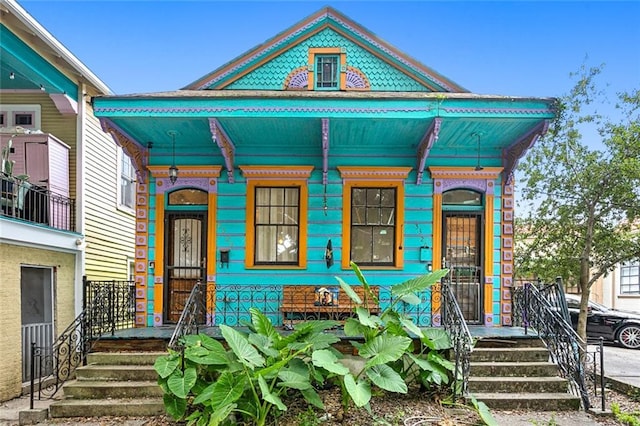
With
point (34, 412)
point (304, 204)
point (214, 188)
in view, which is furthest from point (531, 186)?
point (34, 412)

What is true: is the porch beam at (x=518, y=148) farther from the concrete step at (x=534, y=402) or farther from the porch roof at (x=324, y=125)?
the concrete step at (x=534, y=402)

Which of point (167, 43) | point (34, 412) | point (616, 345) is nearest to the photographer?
point (34, 412)

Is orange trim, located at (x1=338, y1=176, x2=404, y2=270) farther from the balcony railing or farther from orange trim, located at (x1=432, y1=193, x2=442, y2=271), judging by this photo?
the balcony railing

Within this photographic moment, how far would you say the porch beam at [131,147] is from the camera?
684 centimetres

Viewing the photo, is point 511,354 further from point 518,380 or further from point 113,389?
point 113,389

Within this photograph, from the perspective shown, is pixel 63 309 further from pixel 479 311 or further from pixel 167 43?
pixel 167 43

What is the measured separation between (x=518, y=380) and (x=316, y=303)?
3267mm

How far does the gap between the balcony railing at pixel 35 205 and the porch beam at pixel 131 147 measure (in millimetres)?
1796

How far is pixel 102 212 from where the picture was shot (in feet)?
33.5

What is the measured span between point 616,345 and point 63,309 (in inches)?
545

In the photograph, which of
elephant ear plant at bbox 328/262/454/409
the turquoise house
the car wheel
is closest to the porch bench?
the turquoise house

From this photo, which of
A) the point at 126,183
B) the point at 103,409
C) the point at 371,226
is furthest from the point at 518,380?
→ the point at 126,183

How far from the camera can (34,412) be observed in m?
5.70

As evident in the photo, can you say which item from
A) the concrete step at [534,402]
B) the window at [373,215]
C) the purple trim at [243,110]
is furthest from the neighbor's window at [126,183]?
the concrete step at [534,402]
